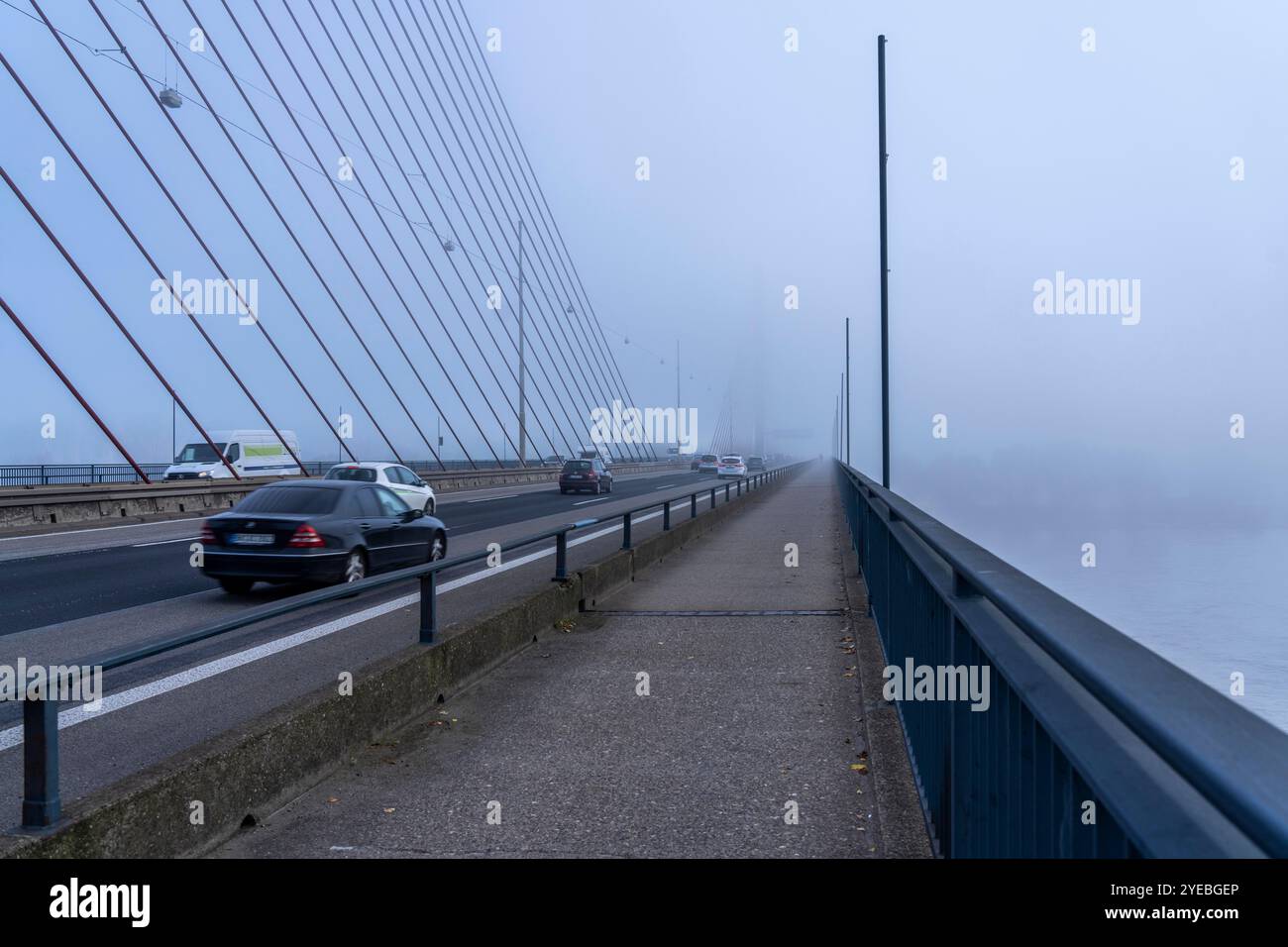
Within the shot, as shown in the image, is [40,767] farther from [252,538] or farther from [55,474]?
[55,474]

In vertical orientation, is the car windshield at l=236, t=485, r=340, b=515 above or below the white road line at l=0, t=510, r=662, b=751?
above

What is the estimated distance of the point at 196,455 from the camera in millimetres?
36656

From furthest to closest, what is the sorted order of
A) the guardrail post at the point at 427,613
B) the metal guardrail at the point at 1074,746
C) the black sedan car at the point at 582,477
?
1. the black sedan car at the point at 582,477
2. the guardrail post at the point at 427,613
3. the metal guardrail at the point at 1074,746

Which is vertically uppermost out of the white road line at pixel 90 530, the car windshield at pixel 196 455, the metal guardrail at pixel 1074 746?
the car windshield at pixel 196 455

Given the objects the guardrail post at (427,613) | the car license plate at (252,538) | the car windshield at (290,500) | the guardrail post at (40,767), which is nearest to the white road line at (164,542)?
the car windshield at (290,500)

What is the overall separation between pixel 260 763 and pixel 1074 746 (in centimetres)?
371

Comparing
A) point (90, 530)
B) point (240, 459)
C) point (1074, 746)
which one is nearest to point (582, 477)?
point (240, 459)

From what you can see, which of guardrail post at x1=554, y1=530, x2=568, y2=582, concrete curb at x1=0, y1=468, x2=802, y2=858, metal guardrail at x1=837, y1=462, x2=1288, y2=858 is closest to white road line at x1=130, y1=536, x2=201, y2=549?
guardrail post at x1=554, y1=530, x2=568, y2=582

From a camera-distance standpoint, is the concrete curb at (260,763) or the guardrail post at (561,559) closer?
the concrete curb at (260,763)

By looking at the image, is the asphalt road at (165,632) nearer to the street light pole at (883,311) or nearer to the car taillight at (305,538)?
the car taillight at (305,538)

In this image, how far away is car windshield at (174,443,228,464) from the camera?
36.4 metres

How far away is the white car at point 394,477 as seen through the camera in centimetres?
2294

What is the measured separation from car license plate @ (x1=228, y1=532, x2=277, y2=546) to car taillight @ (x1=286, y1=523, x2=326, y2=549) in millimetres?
248

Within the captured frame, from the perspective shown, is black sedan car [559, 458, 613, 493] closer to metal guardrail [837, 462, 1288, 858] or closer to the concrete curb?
the concrete curb
